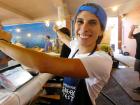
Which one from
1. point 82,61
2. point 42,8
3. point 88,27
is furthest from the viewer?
point 42,8

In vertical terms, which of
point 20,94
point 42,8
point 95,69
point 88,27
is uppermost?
point 42,8

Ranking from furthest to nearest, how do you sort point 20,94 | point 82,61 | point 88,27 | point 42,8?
1. point 42,8
2. point 20,94
3. point 88,27
4. point 82,61

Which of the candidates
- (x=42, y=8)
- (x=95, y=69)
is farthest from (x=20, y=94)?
(x=42, y=8)

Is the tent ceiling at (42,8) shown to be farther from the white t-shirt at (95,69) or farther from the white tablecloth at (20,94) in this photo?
the white t-shirt at (95,69)

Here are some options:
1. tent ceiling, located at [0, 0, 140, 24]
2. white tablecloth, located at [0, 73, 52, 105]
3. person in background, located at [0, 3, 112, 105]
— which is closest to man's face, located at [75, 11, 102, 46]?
person in background, located at [0, 3, 112, 105]

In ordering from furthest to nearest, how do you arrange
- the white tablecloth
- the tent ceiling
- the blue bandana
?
1. the tent ceiling
2. the white tablecloth
3. the blue bandana

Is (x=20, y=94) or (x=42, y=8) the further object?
(x=42, y=8)

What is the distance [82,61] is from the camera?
2.41 ft

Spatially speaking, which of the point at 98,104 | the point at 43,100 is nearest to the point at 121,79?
the point at 98,104

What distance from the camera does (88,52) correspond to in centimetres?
96

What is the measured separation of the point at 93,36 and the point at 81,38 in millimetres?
62

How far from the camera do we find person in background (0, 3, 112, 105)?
2.18 ft

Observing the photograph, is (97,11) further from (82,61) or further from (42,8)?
(42,8)

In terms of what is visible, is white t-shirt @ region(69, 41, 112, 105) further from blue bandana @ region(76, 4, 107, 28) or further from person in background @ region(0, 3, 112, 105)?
blue bandana @ region(76, 4, 107, 28)
